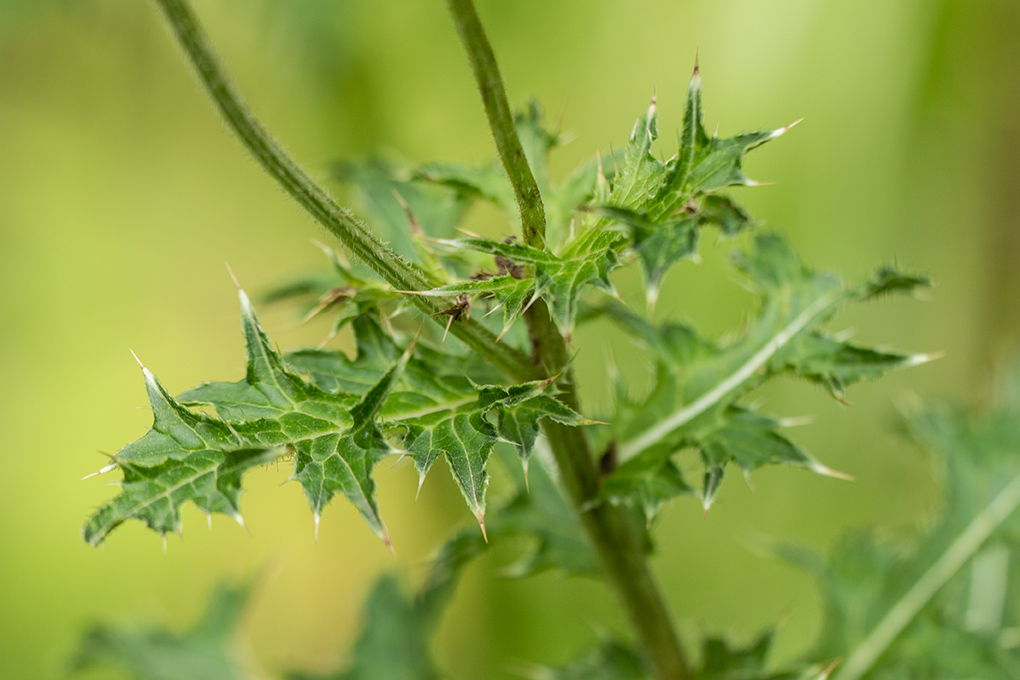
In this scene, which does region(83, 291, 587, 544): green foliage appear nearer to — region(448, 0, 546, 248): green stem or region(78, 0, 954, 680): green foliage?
region(78, 0, 954, 680): green foliage

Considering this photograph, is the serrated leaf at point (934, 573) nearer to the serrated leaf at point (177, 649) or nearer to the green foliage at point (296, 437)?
the green foliage at point (296, 437)

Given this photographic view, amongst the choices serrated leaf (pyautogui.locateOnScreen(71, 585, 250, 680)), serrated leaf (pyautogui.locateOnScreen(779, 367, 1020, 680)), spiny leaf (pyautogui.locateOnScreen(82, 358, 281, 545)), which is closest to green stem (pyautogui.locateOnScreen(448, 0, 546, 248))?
spiny leaf (pyautogui.locateOnScreen(82, 358, 281, 545))

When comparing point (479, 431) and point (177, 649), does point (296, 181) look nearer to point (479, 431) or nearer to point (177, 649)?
point (479, 431)

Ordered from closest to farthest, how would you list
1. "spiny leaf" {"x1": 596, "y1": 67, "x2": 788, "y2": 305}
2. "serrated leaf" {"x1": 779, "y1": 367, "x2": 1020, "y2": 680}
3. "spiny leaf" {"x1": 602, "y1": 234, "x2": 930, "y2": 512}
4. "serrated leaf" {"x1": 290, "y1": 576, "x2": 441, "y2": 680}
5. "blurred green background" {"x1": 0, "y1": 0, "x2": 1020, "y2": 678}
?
"spiny leaf" {"x1": 596, "y1": 67, "x2": 788, "y2": 305} < "spiny leaf" {"x1": 602, "y1": 234, "x2": 930, "y2": 512} < "serrated leaf" {"x1": 779, "y1": 367, "x2": 1020, "y2": 680} < "serrated leaf" {"x1": 290, "y1": 576, "x2": 441, "y2": 680} < "blurred green background" {"x1": 0, "y1": 0, "x2": 1020, "y2": 678}

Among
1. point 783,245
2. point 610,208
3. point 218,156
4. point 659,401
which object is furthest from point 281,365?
point 218,156

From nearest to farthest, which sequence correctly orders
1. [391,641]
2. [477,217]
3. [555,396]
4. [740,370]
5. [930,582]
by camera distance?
[555,396] → [740,370] → [930,582] → [391,641] → [477,217]

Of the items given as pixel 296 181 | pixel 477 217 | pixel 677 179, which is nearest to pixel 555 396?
pixel 677 179
